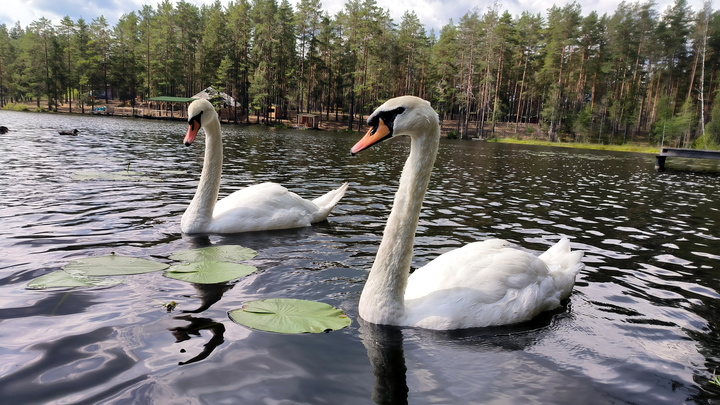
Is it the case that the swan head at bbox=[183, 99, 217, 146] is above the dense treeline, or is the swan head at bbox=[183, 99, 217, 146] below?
below

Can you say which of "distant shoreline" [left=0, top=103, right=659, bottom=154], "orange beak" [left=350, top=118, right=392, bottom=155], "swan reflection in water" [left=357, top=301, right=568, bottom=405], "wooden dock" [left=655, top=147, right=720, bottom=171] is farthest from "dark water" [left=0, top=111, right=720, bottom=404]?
"distant shoreline" [left=0, top=103, right=659, bottom=154]

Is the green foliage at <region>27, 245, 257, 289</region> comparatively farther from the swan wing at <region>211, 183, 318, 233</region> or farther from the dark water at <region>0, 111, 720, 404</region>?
the swan wing at <region>211, 183, 318, 233</region>

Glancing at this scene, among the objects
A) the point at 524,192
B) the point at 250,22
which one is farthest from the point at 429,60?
the point at 524,192

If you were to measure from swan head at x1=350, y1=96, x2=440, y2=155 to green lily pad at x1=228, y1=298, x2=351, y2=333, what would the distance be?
4.75 ft

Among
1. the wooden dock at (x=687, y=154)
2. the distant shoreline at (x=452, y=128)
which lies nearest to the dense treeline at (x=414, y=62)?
the distant shoreline at (x=452, y=128)

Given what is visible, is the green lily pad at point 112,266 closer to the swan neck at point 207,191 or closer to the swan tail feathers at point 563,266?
the swan neck at point 207,191

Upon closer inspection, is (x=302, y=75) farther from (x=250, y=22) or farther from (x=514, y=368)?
(x=514, y=368)

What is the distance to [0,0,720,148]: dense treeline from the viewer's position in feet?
203

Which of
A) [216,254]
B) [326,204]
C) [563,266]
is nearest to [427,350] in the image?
[563,266]

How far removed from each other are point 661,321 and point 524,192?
931 cm

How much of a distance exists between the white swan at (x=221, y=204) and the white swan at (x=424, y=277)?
10.7ft

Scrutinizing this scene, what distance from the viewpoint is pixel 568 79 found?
65688 millimetres

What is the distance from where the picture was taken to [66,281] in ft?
12.7

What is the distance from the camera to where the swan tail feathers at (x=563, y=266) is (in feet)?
13.6
